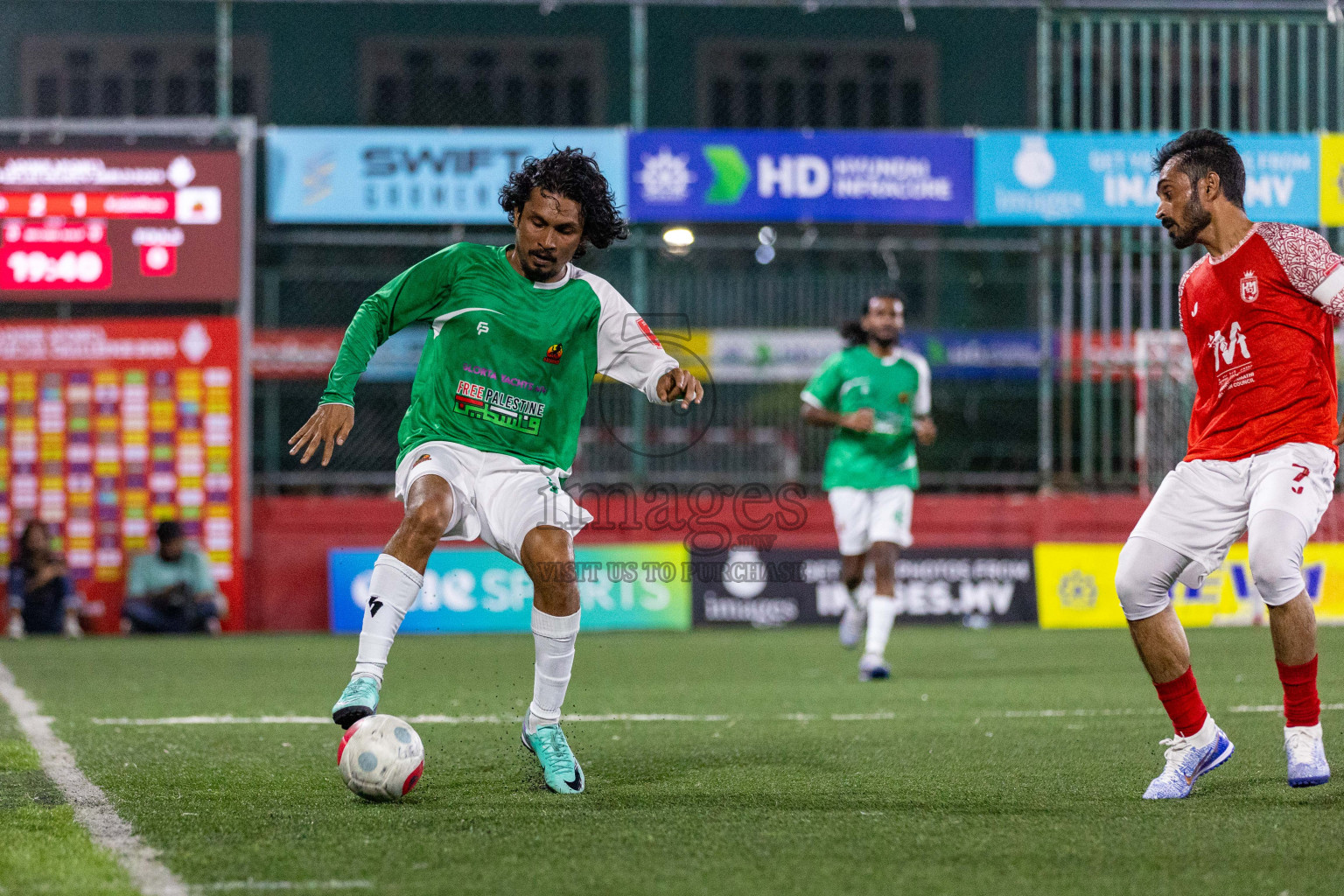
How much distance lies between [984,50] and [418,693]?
17381 mm

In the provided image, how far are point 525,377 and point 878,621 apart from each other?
15.9 ft

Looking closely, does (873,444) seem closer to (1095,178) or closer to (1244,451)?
(1244,451)

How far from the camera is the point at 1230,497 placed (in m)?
5.06

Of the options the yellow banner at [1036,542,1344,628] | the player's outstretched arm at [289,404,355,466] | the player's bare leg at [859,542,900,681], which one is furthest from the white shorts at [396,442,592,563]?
the yellow banner at [1036,542,1344,628]

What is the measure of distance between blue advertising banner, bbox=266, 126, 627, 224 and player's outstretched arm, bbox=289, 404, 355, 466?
1003 centimetres

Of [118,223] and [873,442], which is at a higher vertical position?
[118,223]

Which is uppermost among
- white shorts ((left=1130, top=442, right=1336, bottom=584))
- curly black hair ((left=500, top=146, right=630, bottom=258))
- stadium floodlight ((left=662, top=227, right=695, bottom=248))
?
stadium floodlight ((left=662, top=227, right=695, bottom=248))

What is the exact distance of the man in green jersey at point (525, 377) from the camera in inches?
205

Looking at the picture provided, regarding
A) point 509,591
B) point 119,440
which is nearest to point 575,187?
point 509,591

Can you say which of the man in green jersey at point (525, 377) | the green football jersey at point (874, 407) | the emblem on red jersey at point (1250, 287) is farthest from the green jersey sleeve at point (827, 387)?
the emblem on red jersey at point (1250, 287)

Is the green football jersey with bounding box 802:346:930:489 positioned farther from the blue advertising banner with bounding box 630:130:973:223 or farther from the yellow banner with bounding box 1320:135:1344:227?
the yellow banner with bounding box 1320:135:1344:227

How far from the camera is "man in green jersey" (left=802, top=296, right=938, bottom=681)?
9.96 meters

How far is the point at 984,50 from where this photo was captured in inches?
913

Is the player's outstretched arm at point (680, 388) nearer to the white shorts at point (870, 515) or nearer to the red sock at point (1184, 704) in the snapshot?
the red sock at point (1184, 704)
